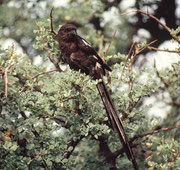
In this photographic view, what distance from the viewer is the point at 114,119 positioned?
2.28 m

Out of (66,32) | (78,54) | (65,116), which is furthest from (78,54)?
(65,116)

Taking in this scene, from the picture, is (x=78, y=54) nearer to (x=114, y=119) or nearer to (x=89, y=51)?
(x=89, y=51)

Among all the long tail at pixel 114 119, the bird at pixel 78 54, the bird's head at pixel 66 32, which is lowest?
the long tail at pixel 114 119

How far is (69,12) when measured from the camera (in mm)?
5223

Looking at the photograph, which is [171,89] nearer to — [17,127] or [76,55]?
[76,55]

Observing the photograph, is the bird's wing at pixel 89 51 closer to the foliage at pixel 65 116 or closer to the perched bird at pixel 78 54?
the perched bird at pixel 78 54

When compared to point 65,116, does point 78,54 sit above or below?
above

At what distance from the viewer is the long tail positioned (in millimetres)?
2233

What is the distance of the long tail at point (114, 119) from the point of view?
2.23 metres

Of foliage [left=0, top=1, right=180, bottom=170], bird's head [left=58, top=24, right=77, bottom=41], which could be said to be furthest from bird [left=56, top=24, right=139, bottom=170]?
foliage [left=0, top=1, right=180, bottom=170]

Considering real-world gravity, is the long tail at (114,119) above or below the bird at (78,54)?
below

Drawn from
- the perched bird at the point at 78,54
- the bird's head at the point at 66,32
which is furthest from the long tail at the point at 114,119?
the bird's head at the point at 66,32

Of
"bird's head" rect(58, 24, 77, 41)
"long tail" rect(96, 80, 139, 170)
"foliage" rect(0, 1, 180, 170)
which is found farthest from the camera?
"bird's head" rect(58, 24, 77, 41)

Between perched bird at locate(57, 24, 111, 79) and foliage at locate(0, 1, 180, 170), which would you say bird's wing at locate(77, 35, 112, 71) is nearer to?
perched bird at locate(57, 24, 111, 79)
